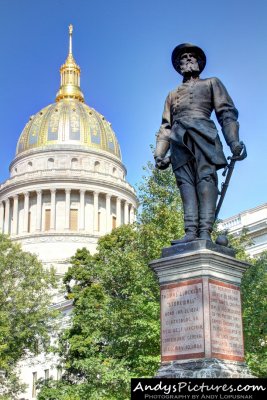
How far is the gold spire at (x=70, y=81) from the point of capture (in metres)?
99.8

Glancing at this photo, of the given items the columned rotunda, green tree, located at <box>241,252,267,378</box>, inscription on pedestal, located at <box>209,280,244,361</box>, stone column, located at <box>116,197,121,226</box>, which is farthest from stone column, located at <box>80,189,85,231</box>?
inscription on pedestal, located at <box>209,280,244,361</box>

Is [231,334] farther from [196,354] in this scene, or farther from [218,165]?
[218,165]

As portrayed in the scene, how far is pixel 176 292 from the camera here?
9.42 m

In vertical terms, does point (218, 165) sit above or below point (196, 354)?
above

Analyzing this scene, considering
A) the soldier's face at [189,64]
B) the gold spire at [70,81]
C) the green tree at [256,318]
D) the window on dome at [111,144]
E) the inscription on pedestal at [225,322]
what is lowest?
the inscription on pedestal at [225,322]

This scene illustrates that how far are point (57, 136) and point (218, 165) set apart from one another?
266 ft

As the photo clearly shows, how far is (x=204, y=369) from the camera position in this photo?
28.2 feet

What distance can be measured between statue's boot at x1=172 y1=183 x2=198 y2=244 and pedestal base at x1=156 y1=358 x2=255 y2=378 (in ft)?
5.93

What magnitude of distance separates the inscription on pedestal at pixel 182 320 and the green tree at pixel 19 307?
2698 cm

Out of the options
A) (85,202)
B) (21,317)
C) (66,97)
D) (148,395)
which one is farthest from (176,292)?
(66,97)

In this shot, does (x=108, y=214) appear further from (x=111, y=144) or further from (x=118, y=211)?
(x=111, y=144)

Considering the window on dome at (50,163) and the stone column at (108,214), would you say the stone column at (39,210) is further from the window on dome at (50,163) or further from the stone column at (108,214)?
the stone column at (108,214)

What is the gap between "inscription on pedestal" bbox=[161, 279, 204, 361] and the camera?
8.95 metres

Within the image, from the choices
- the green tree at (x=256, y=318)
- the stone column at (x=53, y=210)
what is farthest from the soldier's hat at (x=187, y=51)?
the stone column at (x=53, y=210)
